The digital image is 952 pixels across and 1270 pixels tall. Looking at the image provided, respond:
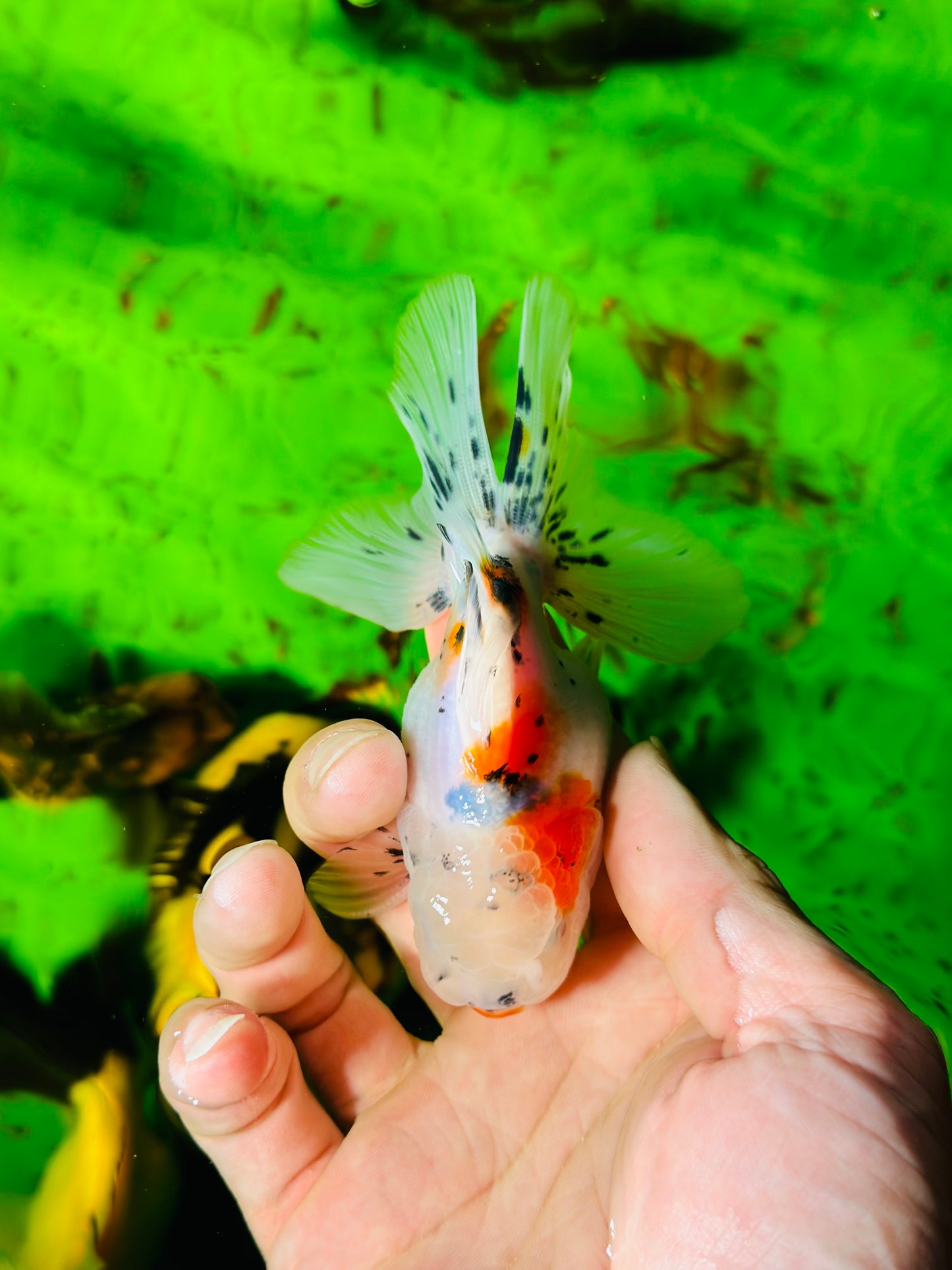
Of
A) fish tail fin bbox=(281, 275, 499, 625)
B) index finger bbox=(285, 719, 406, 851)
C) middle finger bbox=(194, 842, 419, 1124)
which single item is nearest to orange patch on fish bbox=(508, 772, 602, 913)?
index finger bbox=(285, 719, 406, 851)

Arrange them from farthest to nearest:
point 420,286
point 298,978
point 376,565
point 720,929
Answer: point 420,286, point 298,978, point 376,565, point 720,929

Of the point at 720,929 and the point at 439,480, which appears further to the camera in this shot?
the point at 439,480

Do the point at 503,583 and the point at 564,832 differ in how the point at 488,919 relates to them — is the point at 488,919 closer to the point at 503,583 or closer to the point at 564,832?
the point at 564,832

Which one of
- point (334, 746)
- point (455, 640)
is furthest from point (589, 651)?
point (334, 746)

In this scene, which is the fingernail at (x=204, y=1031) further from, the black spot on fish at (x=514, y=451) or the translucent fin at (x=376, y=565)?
the black spot on fish at (x=514, y=451)

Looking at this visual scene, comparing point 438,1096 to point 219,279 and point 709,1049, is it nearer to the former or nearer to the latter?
point 709,1049

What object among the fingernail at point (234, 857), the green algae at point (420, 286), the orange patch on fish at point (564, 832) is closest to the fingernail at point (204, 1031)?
the fingernail at point (234, 857)

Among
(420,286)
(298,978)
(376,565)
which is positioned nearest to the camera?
(376,565)

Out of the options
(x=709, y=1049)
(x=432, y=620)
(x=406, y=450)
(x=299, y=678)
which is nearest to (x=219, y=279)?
(x=406, y=450)
